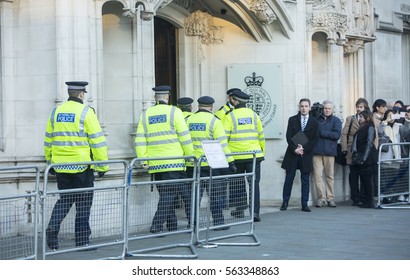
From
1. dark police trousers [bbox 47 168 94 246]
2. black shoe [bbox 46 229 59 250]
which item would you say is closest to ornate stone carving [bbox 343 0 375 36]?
dark police trousers [bbox 47 168 94 246]

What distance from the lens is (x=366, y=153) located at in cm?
1722

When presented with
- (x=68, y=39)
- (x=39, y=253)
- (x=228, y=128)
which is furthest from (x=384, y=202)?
(x=39, y=253)

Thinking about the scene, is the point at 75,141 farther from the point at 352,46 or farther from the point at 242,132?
the point at 352,46

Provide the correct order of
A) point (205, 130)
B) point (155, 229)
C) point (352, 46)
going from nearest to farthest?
point (155, 229) < point (205, 130) < point (352, 46)

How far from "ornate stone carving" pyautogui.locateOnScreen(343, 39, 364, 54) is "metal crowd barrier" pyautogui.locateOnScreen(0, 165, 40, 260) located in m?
10.9

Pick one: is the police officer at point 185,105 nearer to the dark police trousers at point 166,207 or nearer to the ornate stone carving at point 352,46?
the dark police trousers at point 166,207

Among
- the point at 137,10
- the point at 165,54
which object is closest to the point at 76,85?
the point at 137,10

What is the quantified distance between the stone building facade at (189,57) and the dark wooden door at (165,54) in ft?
0.06

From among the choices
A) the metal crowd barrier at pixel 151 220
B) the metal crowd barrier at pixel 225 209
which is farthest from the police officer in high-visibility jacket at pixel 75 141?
the metal crowd barrier at pixel 225 209

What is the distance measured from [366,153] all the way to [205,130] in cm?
436

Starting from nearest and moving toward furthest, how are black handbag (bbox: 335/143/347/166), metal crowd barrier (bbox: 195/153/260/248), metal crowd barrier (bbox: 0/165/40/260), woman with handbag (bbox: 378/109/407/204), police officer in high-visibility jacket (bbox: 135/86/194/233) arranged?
metal crowd barrier (bbox: 0/165/40/260)
metal crowd barrier (bbox: 195/153/260/248)
police officer in high-visibility jacket (bbox: 135/86/194/233)
woman with handbag (bbox: 378/109/407/204)
black handbag (bbox: 335/143/347/166)

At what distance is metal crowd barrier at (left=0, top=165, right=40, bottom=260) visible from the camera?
9.72 metres

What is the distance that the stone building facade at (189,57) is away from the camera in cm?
1340

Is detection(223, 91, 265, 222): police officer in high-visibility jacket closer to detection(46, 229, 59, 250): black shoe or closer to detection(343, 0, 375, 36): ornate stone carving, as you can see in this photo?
detection(46, 229, 59, 250): black shoe
